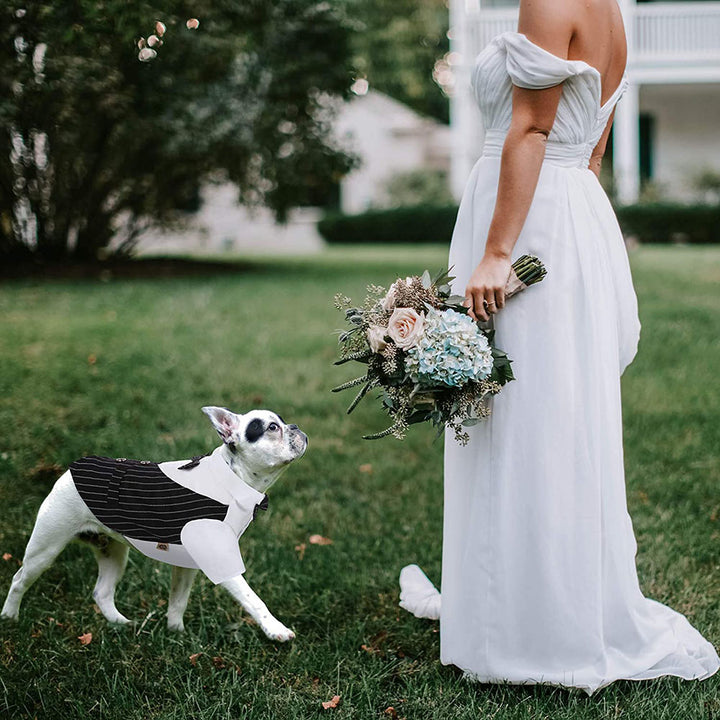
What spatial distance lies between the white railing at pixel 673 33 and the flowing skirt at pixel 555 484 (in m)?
20.5

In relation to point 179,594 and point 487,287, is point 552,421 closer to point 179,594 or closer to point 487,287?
point 487,287

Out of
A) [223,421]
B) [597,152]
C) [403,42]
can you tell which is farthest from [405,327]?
[403,42]

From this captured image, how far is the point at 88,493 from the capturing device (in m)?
2.81

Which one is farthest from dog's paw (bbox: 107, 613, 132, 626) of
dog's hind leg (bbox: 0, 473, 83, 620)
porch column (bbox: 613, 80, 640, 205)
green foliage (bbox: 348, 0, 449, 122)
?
green foliage (bbox: 348, 0, 449, 122)

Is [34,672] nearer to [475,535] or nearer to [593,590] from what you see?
[475,535]

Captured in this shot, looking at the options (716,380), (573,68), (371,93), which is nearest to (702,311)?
(716,380)

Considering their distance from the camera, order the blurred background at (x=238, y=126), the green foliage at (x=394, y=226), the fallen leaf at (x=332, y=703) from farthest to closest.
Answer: the green foliage at (x=394, y=226) → the blurred background at (x=238, y=126) → the fallen leaf at (x=332, y=703)

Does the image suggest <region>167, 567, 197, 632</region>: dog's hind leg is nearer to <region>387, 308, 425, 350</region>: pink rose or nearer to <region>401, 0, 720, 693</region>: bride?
<region>401, 0, 720, 693</region>: bride

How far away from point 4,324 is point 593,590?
26.2ft

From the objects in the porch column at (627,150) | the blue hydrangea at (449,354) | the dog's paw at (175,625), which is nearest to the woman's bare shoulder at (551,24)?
the blue hydrangea at (449,354)

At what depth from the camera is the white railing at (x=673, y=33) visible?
2186 centimetres

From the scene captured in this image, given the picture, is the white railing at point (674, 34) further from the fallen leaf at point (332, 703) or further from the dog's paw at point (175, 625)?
the fallen leaf at point (332, 703)

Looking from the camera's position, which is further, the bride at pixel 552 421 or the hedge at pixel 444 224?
the hedge at pixel 444 224

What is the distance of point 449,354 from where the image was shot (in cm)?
261
